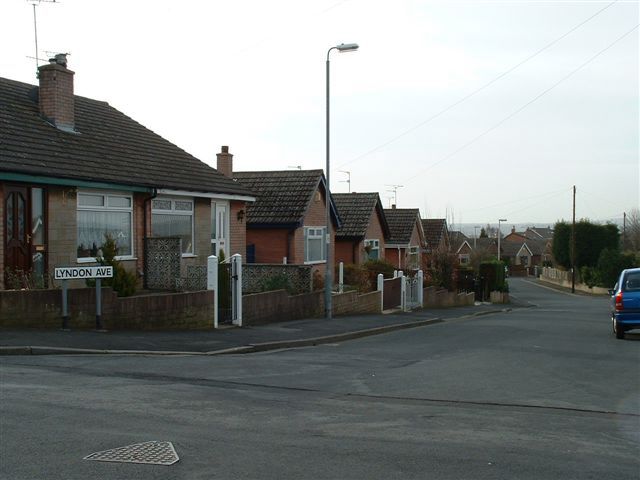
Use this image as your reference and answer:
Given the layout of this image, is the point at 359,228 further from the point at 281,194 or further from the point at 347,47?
the point at 347,47

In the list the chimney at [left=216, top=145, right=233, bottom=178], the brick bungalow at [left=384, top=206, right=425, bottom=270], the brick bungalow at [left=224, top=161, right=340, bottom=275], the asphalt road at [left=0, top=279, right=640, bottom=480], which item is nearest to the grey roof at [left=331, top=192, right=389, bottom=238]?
the brick bungalow at [left=384, top=206, right=425, bottom=270]

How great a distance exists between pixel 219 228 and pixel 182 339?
9.82 m

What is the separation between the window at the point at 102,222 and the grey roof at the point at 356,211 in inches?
822

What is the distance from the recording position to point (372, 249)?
140 feet

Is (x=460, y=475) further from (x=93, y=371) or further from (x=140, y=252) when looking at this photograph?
(x=140, y=252)

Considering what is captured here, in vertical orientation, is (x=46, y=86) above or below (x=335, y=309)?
above

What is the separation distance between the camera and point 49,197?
56.9ft

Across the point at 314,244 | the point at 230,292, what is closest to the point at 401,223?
the point at 314,244

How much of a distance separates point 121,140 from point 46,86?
108 inches

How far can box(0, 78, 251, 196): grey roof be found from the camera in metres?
17.3

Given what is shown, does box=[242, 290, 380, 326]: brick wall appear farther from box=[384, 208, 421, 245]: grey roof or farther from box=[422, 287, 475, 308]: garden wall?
box=[384, 208, 421, 245]: grey roof

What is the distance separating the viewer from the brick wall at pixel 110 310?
13789 millimetres

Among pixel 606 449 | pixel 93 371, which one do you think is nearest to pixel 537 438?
pixel 606 449

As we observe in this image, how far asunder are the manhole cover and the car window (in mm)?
15026
